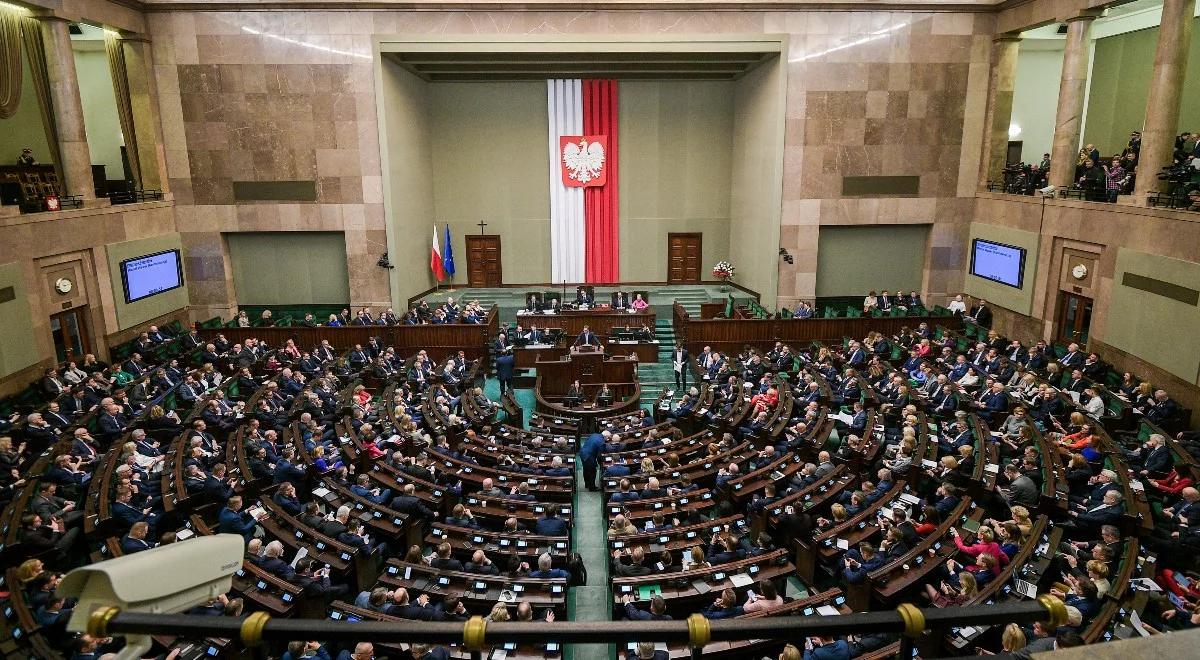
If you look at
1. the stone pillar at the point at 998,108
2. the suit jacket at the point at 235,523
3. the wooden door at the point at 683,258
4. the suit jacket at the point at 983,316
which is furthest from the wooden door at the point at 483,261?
the suit jacket at the point at 235,523

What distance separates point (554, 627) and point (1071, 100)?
66.2 feet

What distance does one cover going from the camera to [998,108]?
781 inches

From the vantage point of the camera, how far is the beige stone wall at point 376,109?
Result: 1925 centimetres

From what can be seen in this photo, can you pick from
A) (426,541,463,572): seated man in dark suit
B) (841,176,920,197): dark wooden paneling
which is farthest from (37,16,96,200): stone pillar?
(841,176,920,197): dark wooden paneling

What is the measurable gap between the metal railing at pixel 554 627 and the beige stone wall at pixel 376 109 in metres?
19.6

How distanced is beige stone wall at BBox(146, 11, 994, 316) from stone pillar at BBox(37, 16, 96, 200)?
298 centimetres

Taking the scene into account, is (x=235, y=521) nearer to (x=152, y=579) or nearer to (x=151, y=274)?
(x=152, y=579)

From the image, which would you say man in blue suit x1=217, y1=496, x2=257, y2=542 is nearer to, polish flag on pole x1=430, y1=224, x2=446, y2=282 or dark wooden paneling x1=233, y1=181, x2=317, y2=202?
dark wooden paneling x1=233, y1=181, x2=317, y2=202

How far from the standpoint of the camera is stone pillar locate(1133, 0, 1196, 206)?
46.0 feet

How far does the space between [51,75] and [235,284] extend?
695 cm

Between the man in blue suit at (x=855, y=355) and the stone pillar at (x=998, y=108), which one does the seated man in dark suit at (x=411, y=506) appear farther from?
the stone pillar at (x=998, y=108)

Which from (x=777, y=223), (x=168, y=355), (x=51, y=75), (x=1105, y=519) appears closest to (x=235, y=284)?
(x=168, y=355)

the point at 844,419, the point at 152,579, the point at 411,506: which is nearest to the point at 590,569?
the point at 411,506

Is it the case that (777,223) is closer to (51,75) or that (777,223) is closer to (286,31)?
(286,31)
